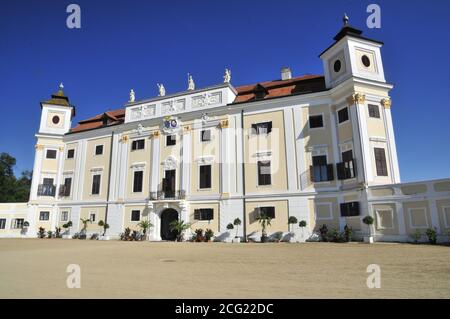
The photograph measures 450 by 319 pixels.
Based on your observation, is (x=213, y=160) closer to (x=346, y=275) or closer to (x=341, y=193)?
(x=341, y=193)

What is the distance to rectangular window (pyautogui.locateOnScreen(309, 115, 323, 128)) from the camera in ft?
73.6

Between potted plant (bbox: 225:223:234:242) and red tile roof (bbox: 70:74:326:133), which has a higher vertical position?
red tile roof (bbox: 70:74:326:133)

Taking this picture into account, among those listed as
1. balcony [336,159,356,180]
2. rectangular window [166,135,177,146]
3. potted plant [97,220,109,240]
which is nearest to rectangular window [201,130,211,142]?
rectangular window [166,135,177,146]

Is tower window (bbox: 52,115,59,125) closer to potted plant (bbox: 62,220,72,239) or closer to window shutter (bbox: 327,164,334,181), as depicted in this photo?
potted plant (bbox: 62,220,72,239)

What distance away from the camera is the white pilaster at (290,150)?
72.1 feet

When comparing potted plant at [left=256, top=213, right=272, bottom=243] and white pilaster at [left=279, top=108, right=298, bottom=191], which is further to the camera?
white pilaster at [left=279, top=108, right=298, bottom=191]

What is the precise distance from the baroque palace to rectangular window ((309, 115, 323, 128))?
108mm

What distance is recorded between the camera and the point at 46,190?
30859mm

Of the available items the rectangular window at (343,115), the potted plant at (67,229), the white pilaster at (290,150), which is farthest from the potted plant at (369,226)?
the potted plant at (67,229)

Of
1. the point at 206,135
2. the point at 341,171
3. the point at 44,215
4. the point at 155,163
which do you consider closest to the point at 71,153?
the point at 44,215

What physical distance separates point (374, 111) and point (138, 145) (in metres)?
21.0

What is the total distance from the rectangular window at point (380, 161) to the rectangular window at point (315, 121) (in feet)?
14.6

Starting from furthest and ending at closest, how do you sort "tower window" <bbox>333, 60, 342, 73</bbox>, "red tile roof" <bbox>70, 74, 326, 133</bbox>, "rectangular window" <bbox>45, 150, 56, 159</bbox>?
1. "rectangular window" <bbox>45, 150, 56, 159</bbox>
2. "red tile roof" <bbox>70, 74, 326, 133</bbox>
3. "tower window" <bbox>333, 60, 342, 73</bbox>

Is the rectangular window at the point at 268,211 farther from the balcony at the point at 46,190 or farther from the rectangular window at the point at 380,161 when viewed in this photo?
the balcony at the point at 46,190
